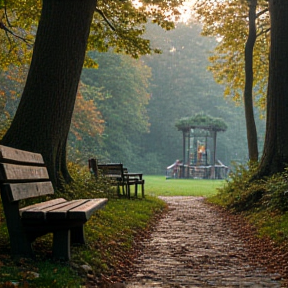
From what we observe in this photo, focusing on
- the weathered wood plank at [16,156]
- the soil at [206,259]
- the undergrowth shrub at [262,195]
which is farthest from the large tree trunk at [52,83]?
the undergrowth shrub at [262,195]

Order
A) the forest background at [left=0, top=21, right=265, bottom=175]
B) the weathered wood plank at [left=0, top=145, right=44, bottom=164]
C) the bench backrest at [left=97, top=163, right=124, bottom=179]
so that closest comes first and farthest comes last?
the weathered wood plank at [left=0, top=145, right=44, bottom=164]
the bench backrest at [left=97, top=163, right=124, bottom=179]
the forest background at [left=0, top=21, right=265, bottom=175]

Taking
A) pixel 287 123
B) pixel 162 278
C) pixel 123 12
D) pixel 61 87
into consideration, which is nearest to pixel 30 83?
pixel 61 87

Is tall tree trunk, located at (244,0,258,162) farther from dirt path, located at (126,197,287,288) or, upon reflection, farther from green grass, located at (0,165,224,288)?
green grass, located at (0,165,224,288)

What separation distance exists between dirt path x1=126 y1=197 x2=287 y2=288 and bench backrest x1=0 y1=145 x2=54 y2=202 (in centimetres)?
139

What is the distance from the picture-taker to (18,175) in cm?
505

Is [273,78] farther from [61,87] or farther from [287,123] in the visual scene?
[61,87]

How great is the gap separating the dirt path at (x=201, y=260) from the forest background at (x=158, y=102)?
3775 centimetres

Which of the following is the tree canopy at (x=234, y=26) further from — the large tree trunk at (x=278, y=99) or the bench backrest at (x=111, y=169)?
the bench backrest at (x=111, y=169)

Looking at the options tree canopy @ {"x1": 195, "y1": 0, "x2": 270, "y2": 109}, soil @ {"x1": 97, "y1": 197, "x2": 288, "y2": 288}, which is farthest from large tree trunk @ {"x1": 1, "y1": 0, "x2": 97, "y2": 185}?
tree canopy @ {"x1": 195, "y1": 0, "x2": 270, "y2": 109}

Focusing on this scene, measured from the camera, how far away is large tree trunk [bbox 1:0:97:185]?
8023 millimetres

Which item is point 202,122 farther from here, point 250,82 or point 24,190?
point 24,190

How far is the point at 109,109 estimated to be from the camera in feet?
165

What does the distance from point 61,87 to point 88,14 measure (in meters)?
1.45

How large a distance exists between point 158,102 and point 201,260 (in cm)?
5507
